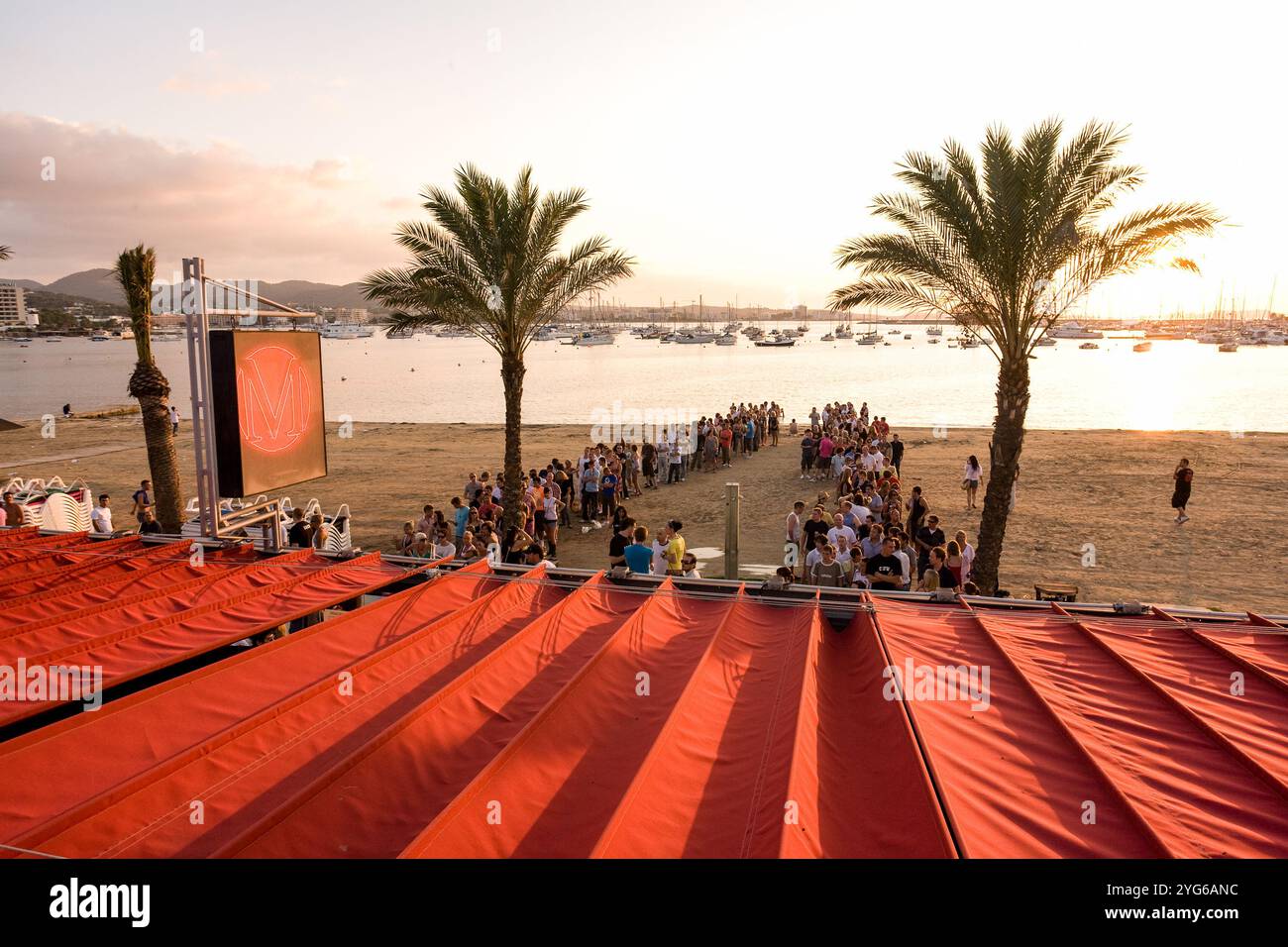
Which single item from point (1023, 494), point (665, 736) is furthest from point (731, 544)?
point (1023, 494)

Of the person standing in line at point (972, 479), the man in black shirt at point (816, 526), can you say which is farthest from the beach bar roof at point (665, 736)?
the person standing in line at point (972, 479)

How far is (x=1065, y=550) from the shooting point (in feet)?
56.5

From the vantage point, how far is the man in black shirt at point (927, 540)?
12.7 metres

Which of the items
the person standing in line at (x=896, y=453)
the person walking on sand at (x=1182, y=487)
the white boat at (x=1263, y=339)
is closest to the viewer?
the person walking on sand at (x=1182, y=487)

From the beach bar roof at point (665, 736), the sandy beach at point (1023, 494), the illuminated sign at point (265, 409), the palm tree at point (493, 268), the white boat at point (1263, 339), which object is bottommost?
the sandy beach at point (1023, 494)

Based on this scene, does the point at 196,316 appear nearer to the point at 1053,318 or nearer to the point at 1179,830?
the point at 1179,830

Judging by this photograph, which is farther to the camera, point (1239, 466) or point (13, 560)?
point (1239, 466)

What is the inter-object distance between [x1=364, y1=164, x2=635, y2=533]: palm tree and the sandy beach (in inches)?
199

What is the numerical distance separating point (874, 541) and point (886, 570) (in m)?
1.49

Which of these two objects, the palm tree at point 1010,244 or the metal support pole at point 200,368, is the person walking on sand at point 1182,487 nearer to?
the palm tree at point 1010,244
